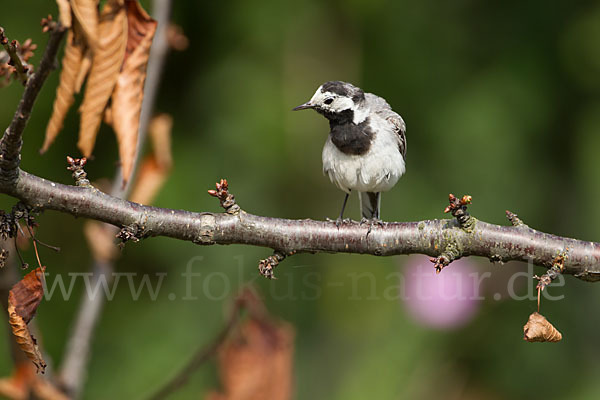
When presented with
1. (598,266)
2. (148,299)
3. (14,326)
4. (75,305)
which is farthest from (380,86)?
(14,326)

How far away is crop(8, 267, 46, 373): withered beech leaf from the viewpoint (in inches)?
57.4

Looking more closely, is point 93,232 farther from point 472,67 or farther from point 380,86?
point 472,67

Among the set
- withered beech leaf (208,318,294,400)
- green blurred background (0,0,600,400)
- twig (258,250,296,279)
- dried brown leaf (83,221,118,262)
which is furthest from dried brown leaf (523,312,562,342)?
green blurred background (0,0,600,400)

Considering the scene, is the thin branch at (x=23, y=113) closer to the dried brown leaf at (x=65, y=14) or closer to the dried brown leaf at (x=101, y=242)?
the dried brown leaf at (x=65, y=14)

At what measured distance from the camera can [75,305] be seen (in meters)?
3.99

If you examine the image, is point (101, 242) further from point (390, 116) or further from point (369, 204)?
point (369, 204)

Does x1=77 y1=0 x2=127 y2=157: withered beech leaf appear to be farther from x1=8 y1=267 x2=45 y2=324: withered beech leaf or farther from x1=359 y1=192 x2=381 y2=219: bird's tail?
x1=359 y1=192 x2=381 y2=219: bird's tail

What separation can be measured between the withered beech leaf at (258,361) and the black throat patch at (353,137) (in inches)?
34.2

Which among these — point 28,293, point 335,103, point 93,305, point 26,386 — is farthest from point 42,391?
point 335,103

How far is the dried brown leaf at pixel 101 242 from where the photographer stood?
257 centimetres

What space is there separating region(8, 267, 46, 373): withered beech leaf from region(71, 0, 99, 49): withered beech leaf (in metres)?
0.53

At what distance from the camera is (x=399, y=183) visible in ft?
14.9

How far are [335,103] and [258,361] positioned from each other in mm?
1092

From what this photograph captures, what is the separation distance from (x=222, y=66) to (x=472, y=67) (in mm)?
1819
